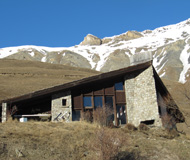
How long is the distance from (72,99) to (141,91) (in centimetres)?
645

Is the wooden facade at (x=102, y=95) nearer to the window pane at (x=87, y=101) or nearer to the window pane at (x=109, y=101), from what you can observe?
the window pane at (x=109, y=101)

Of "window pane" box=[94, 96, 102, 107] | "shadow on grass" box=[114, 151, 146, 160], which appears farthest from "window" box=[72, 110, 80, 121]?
"shadow on grass" box=[114, 151, 146, 160]

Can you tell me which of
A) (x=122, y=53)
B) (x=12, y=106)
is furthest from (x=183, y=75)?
(x=12, y=106)

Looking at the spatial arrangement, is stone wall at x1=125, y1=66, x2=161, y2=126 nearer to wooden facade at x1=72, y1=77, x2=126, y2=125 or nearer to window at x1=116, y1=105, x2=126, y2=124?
window at x1=116, y1=105, x2=126, y2=124

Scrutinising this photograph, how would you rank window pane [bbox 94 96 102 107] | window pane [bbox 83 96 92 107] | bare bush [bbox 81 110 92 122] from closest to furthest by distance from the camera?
bare bush [bbox 81 110 92 122] < window pane [bbox 83 96 92 107] < window pane [bbox 94 96 102 107]

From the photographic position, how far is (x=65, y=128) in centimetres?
1642

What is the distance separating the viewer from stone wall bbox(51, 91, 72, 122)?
2041cm

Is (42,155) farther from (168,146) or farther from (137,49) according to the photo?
(137,49)

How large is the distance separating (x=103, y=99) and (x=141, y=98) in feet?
11.6

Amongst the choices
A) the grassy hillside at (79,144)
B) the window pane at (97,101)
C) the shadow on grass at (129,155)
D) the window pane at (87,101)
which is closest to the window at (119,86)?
the window pane at (97,101)

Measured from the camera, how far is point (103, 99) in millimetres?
22297

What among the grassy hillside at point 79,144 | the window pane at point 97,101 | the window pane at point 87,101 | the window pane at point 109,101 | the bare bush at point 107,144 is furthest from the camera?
the window pane at point 109,101

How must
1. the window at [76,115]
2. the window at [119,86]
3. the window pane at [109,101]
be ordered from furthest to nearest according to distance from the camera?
the window at [119,86] < the window pane at [109,101] < the window at [76,115]

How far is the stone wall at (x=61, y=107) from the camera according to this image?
20.4m
